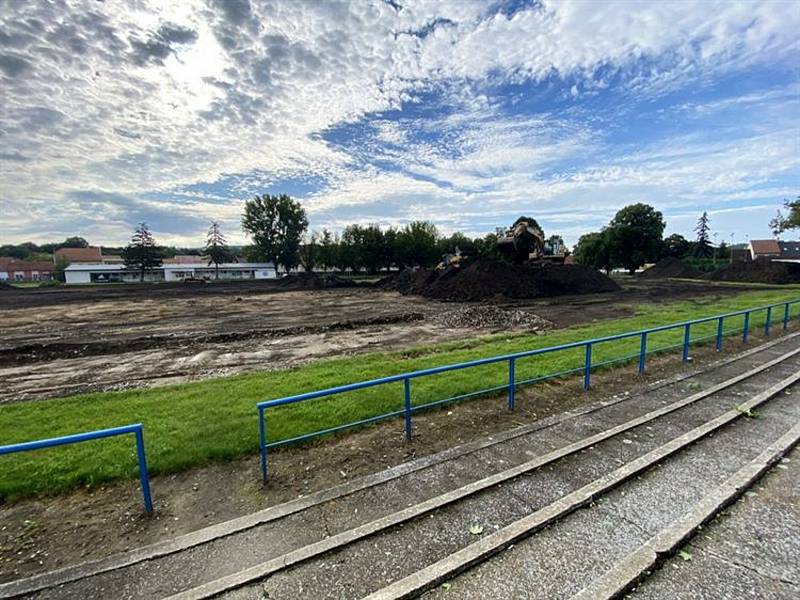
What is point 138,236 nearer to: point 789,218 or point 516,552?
point 516,552

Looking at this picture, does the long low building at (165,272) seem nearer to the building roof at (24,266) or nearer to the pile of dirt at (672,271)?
the building roof at (24,266)

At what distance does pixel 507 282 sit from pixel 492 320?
11.5m

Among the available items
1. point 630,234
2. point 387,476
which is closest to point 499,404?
point 387,476

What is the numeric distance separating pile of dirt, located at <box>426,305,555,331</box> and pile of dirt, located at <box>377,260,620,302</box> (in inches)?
307

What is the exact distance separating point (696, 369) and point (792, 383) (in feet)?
5.27

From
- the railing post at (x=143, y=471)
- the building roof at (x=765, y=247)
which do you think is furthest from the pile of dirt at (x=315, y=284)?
the building roof at (x=765, y=247)

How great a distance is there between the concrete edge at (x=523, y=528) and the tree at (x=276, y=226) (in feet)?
260

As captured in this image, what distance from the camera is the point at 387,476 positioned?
15.7ft

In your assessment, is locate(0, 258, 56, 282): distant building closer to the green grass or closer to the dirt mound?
the green grass

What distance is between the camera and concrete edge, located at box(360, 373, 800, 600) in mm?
3111

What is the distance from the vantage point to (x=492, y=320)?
19.0 m

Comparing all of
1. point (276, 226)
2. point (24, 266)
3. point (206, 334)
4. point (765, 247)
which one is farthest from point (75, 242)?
point (765, 247)

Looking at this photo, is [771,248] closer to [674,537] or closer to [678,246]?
[678,246]

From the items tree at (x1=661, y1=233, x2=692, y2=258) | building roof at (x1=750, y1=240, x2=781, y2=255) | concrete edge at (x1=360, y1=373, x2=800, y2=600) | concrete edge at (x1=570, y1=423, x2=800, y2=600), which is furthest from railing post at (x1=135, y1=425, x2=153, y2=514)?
building roof at (x1=750, y1=240, x2=781, y2=255)
